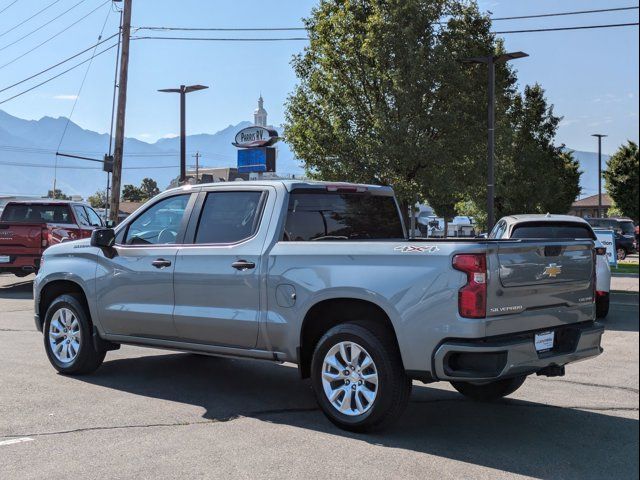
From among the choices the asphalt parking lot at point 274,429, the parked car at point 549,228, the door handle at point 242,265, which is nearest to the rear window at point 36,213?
the asphalt parking lot at point 274,429

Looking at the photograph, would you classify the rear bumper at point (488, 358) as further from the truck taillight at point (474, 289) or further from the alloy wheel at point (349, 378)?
the alloy wheel at point (349, 378)

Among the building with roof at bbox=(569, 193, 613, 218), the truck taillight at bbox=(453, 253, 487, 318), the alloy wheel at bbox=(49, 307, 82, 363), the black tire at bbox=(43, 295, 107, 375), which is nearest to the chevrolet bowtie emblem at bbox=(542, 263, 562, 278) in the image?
the truck taillight at bbox=(453, 253, 487, 318)

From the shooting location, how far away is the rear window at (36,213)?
16.9 metres

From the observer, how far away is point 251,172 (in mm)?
19234

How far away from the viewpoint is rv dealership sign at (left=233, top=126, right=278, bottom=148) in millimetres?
18453

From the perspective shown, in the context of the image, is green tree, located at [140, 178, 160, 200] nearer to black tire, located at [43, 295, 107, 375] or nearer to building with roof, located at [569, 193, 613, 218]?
building with roof, located at [569, 193, 613, 218]

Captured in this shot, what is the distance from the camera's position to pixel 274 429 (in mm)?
5367

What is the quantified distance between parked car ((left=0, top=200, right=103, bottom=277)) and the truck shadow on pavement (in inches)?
361

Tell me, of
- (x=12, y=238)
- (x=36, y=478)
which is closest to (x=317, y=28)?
(x=12, y=238)

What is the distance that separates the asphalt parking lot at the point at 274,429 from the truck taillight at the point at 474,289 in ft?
2.72

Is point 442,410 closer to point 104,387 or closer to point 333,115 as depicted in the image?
point 104,387

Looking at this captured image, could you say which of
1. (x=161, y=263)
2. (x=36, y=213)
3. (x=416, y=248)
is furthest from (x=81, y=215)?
(x=416, y=248)

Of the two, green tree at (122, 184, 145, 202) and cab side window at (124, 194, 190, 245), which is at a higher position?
green tree at (122, 184, 145, 202)

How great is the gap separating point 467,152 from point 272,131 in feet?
23.5
